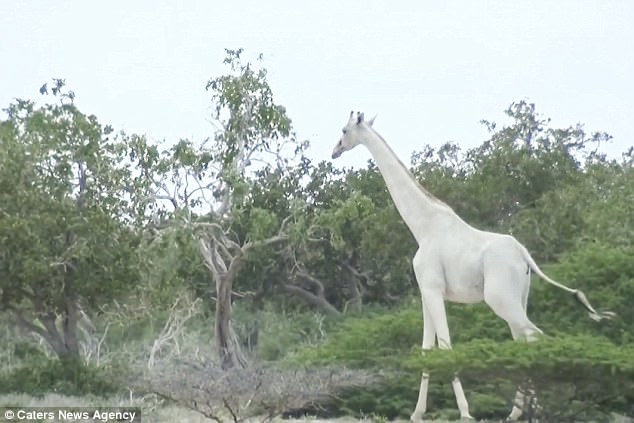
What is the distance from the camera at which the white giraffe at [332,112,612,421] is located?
12.8 metres

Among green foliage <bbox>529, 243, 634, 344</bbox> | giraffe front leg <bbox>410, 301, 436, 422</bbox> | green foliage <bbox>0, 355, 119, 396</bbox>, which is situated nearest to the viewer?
giraffe front leg <bbox>410, 301, 436, 422</bbox>

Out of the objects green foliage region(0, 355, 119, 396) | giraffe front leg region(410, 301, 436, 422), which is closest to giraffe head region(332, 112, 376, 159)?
giraffe front leg region(410, 301, 436, 422)

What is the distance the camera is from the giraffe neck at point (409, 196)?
1359cm

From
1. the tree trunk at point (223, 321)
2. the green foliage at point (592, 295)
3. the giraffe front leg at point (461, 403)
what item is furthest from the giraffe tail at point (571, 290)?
the tree trunk at point (223, 321)

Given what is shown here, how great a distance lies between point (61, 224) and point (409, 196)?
6.88 meters

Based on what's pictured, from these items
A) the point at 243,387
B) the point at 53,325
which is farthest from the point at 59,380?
the point at 243,387

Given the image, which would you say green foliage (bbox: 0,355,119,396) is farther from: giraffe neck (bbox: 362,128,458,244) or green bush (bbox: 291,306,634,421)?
giraffe neck (bbox: 362,128,458,244)

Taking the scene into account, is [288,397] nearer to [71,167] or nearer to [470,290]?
[470,290]

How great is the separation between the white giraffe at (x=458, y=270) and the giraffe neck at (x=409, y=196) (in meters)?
0.01

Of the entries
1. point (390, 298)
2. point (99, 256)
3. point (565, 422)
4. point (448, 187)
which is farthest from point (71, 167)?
point (390, 298)

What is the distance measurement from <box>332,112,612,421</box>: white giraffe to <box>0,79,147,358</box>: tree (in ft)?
20.7

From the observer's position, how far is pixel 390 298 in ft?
109

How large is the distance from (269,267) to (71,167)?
42.8 ft

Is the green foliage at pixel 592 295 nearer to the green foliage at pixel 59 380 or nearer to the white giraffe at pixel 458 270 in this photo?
the white giraffe at pixel 458 270
